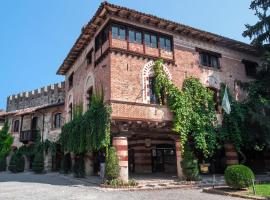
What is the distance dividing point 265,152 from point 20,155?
79.5 ft

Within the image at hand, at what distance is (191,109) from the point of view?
1597 cm

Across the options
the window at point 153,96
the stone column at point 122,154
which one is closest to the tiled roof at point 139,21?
the window at point 153,96

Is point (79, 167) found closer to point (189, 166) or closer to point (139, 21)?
point (189, 166)

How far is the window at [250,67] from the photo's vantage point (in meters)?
21.1

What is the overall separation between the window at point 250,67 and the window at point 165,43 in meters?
7.28

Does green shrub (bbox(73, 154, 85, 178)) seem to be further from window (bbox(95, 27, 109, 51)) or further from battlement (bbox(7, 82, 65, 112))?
battlement (bbox(7, 82, 65, 112))

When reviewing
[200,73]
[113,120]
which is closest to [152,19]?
[200,73]

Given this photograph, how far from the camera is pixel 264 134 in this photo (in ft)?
56.0

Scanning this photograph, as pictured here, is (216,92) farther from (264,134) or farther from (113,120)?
(113,120)

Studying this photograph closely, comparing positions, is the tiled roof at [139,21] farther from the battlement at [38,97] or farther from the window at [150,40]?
the battlement at [38,97]

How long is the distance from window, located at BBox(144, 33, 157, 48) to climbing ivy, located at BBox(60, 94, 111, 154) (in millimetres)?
4417

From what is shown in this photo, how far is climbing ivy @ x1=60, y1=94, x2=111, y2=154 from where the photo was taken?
13766 mm

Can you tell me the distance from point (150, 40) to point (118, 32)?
220 cm

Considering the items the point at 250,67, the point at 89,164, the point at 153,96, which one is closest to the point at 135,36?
the point at 153,96
